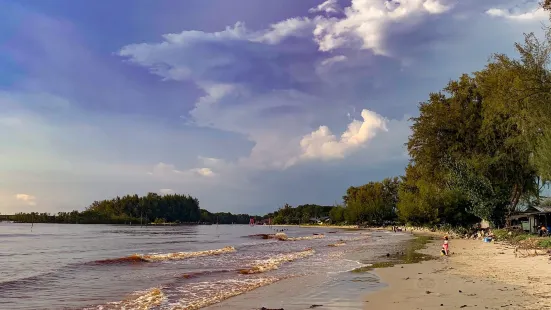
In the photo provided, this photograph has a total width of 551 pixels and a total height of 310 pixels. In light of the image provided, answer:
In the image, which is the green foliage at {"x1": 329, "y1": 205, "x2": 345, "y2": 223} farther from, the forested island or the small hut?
the small hut

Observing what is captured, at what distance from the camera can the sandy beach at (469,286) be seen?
9227 millimetres

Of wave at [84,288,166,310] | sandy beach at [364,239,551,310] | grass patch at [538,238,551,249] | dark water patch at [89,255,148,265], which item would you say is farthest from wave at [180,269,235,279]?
grass patch at [538,238,551,249]

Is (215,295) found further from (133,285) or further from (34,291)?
(34,291)

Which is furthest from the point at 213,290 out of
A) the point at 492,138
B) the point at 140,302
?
the point at 492,138

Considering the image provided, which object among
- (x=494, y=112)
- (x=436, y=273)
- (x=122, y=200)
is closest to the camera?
(x=436, y=273)

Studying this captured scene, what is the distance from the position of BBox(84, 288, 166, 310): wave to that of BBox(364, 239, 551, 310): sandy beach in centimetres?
616

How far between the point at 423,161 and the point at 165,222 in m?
176

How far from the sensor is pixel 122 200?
193m

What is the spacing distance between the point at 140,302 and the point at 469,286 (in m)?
9.64

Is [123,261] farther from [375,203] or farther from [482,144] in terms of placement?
[375,203]

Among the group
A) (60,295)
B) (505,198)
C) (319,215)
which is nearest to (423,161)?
(505,198)

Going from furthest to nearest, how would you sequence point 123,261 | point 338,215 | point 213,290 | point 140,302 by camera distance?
point 338,215 < point 123,261 < point 213,290 < point 140,302

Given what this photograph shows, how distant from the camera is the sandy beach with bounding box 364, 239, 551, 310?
30.3ft

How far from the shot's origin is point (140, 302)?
12.2 m
